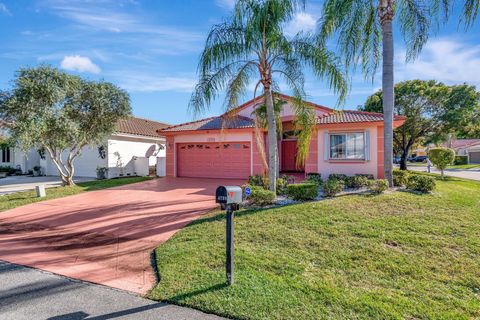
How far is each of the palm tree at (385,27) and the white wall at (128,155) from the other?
16.3 m

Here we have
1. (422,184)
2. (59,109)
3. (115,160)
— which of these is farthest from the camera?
(115,160)

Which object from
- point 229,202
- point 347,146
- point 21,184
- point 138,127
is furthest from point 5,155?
point 229,202

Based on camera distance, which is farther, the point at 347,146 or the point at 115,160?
the point at 115,160

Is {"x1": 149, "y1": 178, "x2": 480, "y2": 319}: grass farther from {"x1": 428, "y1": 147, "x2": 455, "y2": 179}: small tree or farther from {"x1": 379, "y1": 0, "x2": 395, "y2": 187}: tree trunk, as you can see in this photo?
{"x1": 428, "y1": 147, "x2": 455, "y2": 179}: small tree

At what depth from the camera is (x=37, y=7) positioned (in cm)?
921

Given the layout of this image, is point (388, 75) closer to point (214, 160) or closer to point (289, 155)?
point (289, 155)

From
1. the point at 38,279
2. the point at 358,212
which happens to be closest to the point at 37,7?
the point at 38,279

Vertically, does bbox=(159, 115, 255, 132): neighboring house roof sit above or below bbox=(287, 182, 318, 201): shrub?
above

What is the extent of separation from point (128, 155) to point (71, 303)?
770 inches

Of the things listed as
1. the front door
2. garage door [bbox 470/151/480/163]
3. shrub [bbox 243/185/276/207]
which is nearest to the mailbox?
shrub [bbox 243/185/276/207]

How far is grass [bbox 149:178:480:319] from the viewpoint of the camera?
11.8ft

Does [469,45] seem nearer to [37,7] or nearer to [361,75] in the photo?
[361,75]

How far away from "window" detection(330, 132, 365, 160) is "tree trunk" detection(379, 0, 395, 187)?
4642 mm

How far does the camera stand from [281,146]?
18453mm
